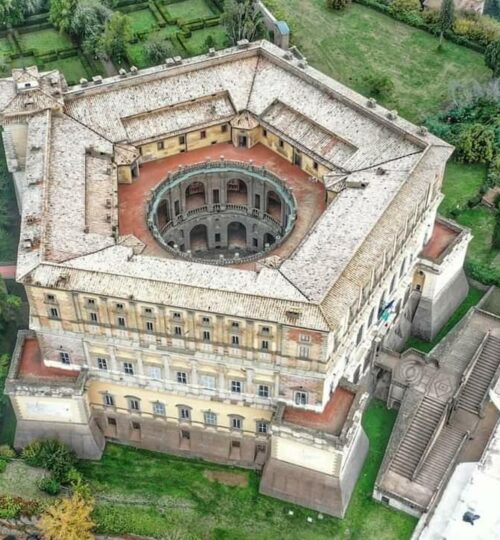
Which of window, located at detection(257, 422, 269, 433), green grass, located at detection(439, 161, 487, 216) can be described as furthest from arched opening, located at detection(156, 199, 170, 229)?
green grass, located at detection(439, 161, 487, 216)

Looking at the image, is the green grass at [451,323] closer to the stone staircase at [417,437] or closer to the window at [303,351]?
the stone staircase at [417,437]

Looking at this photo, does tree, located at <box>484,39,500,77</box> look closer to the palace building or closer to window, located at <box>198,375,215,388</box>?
the palace building

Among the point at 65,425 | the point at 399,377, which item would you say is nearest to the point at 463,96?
the point at 399,377

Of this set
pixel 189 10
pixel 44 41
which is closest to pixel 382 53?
pixel 189 10

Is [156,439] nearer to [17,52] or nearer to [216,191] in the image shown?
[216,191]

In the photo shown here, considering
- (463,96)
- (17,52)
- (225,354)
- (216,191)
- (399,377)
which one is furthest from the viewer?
(17,52)

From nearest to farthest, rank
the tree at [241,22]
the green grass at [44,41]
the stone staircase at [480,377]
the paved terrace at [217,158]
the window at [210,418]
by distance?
the window at [210,418], the paved terrace at [217,158], the stone staircase at [480,377], the tree at [241,22], the green grass at [44,41]

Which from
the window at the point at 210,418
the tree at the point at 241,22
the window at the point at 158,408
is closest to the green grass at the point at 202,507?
the window at the point at 210,418
